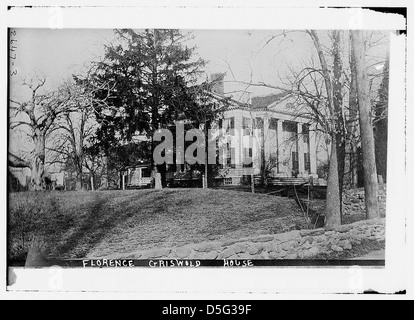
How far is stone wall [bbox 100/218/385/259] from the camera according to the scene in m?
5.29

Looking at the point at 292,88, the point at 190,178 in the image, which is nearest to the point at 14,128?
the point at 190,178

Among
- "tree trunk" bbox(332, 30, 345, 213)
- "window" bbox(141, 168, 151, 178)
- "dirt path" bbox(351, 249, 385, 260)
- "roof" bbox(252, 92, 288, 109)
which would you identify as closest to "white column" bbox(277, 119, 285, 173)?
"roof" bbox(252, 92, 288, 109)

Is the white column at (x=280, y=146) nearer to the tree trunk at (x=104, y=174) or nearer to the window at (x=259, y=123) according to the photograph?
the window at (x=259, y=123)

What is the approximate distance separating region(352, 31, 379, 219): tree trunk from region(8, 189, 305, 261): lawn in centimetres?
83

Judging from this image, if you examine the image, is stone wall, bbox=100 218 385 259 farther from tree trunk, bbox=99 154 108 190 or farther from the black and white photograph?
tree trunk, bbox=99 154 108 190

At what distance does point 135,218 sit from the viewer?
5.46 m

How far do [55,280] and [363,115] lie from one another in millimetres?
3971

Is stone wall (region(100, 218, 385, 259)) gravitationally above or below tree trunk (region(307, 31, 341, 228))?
below

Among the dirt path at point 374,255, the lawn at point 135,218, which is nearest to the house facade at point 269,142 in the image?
the lawn at point 135,218

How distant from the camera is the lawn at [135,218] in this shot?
532 centimetres

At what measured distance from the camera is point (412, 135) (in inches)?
204
